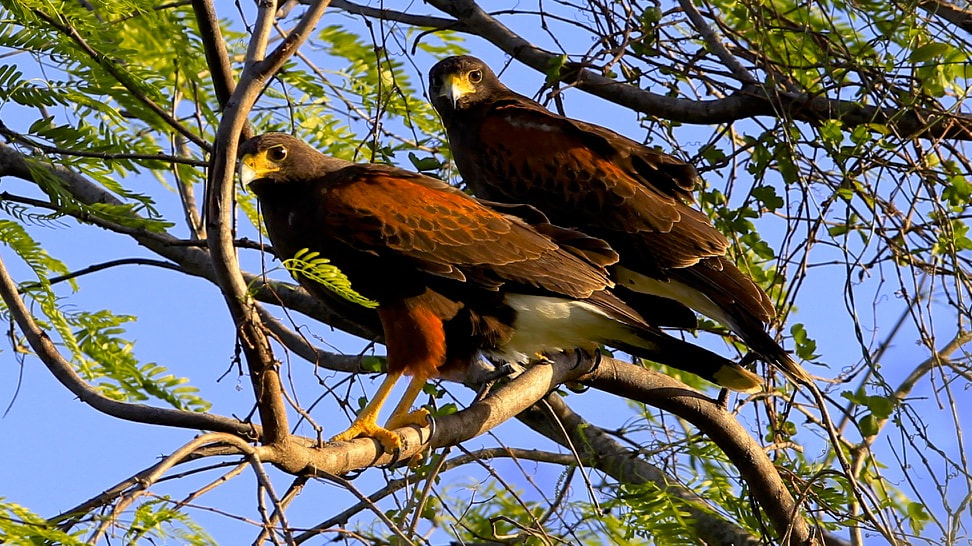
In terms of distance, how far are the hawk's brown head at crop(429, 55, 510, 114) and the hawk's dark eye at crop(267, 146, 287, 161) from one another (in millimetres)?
1255

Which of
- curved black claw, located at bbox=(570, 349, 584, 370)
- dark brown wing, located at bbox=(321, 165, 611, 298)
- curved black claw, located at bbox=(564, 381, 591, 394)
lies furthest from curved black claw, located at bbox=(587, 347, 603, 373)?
dark brown wing, located at bbox=(321, 165, 611, 298)

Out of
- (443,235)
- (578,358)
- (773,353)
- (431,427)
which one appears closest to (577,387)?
(578,358)

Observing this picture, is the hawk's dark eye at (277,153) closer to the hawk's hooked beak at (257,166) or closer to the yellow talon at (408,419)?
the hawk's hooked beak at (257,166)

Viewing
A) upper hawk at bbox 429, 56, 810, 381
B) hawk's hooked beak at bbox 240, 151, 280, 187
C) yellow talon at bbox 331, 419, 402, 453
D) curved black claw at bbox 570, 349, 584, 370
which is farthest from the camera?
upper hawk at bbox 429, 56, 810, 381

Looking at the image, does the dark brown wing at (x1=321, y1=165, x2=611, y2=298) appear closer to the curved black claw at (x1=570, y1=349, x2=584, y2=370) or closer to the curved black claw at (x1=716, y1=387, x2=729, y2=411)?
the curved black claw at (x1=570, y1=349, x2=584, y2=370)

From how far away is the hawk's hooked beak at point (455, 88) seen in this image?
218 inches

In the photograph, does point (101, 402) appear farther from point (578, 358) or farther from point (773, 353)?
point (773, 353)

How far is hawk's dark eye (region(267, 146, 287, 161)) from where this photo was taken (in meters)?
4.46

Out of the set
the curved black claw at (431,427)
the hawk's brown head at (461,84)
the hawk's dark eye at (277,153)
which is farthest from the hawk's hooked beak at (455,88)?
the curved black claw at (431,427)

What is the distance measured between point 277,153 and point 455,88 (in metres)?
1.34

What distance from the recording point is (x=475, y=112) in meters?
5.54

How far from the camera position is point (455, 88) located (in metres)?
5.57

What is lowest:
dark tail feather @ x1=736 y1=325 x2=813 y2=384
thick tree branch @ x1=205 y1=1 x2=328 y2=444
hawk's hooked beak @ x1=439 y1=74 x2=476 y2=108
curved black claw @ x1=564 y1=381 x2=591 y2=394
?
thick tree branch @ x1=205 y1=1 x2=328 y2=444

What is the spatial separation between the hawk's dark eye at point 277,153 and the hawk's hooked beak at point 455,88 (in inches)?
49.4
